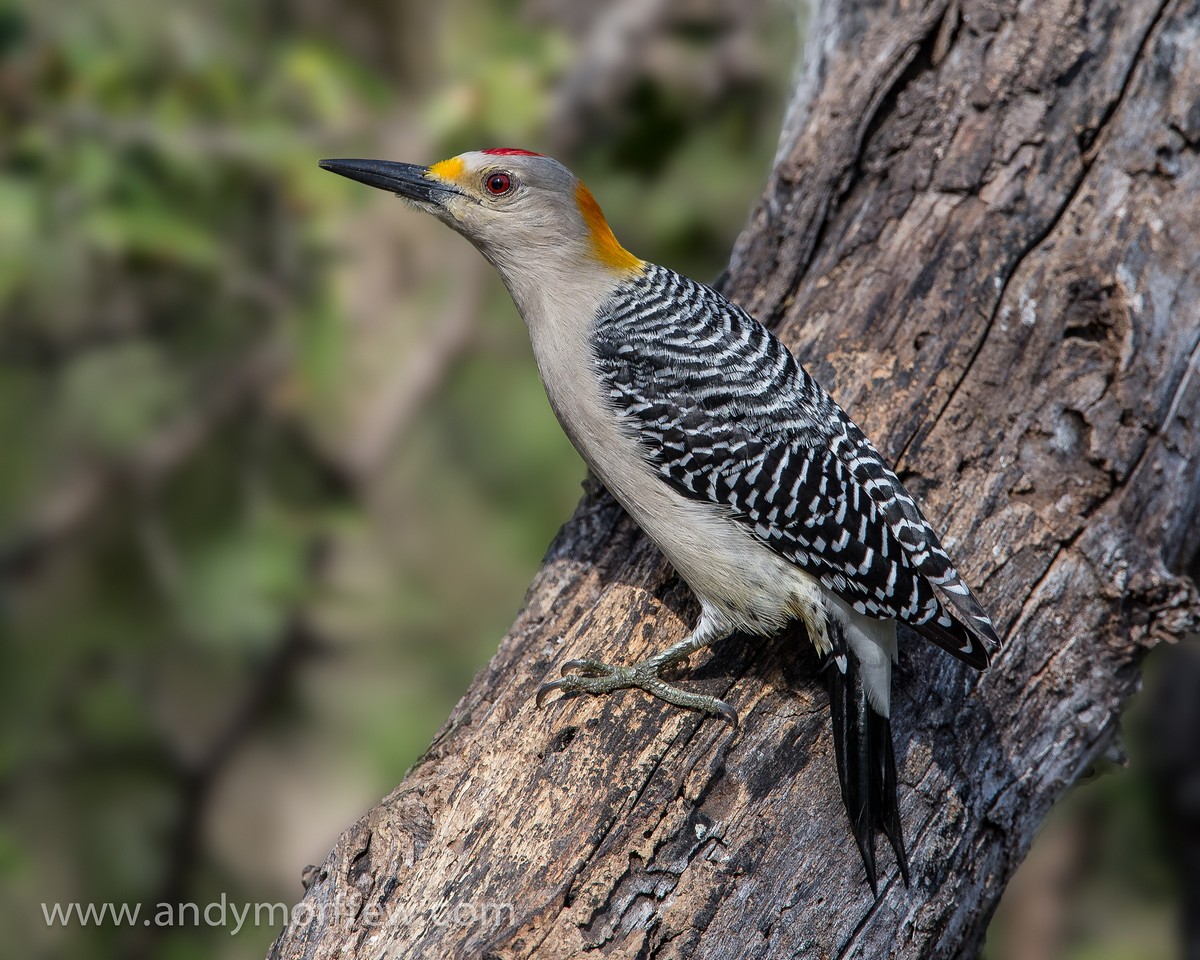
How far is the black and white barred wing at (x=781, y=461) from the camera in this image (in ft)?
10.7

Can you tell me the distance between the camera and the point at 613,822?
3008 mm

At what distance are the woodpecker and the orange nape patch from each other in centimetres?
6

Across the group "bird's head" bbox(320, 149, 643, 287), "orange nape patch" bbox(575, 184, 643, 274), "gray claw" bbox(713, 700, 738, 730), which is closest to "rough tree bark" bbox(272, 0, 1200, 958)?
"gray claw" bbox(713, 700, 738, 730)

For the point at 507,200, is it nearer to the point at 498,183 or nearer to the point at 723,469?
the point at 498,183

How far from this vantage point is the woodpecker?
3.24 metres

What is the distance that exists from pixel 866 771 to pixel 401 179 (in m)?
2.54

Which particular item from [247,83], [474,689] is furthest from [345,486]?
[474,689]

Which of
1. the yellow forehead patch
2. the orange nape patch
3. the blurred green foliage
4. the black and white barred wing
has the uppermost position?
the yellow forehead patch

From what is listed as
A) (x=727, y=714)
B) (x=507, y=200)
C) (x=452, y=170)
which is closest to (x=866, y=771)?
(x=727, y=714)

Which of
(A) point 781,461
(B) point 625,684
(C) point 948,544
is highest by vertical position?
(A) point 781,461

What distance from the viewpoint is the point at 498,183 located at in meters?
3.87

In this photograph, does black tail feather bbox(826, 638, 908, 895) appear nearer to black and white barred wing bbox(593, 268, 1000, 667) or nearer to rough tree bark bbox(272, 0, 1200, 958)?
rough tree bark bbox(272, 0, 1200, 958)

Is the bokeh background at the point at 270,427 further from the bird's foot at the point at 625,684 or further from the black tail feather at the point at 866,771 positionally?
the black tail feather at the point at 866,771

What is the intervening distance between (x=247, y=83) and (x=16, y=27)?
1.18m
